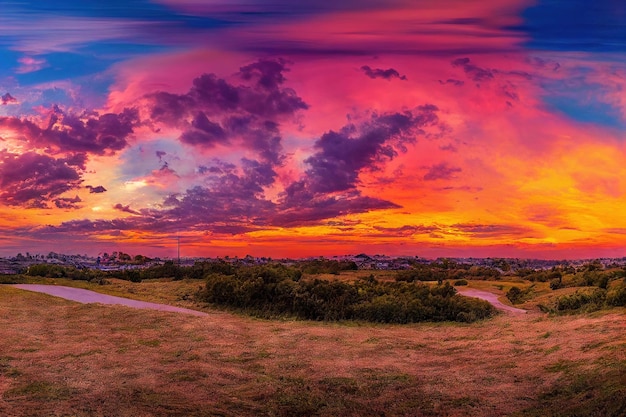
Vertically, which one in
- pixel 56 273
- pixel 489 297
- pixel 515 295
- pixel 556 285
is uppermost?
pixel 56 273

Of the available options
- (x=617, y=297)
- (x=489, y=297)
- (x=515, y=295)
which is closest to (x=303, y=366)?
(x=617, y=297)

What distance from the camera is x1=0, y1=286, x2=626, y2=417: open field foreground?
419 inches

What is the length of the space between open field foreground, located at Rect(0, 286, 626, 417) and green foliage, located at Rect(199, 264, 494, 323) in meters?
2.15

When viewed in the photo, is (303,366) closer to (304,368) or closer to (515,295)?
(304,368)

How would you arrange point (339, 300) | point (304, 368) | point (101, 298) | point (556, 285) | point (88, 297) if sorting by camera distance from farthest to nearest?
point (556, 285)
point (101, 298)
point (88, 297)
point (339, 300)
point (304, 368)

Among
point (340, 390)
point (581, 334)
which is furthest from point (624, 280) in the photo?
point (340, 390)

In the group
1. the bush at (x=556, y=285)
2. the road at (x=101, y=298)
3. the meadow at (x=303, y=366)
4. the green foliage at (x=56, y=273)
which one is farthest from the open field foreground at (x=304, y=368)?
the green foliage at (x=56, y=273)

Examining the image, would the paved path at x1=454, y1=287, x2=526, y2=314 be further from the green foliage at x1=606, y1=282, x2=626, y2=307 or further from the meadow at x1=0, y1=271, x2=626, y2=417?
the green foliage at x1=606, y1=282, x2=626, y2=307

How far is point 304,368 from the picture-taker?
13398 mm

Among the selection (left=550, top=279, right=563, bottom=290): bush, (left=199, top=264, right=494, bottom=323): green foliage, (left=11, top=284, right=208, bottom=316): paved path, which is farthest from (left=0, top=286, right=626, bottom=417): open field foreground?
(left=550, top=279, right=563, bottom=290): bush

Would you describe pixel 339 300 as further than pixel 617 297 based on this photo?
Yes

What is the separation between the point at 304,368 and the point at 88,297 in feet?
53.4

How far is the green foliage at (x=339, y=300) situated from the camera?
22.2 meters

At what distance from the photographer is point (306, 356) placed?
48.3 ft
